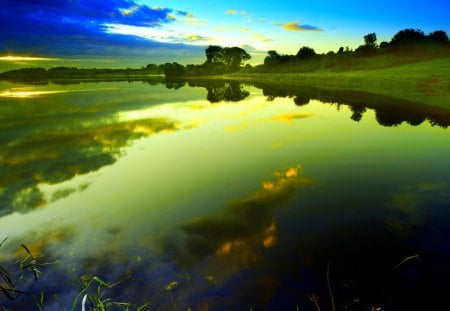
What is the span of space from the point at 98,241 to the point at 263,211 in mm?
5475

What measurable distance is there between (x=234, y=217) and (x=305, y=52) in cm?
14927

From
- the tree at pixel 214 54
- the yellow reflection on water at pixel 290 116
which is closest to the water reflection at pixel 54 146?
the yellow reflection on water at pixel 290 116

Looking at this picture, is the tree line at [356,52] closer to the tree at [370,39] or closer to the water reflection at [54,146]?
the tree at [370,39]

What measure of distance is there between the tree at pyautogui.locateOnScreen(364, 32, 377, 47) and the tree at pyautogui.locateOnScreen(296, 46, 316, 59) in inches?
1029

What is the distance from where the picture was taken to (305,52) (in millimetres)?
148625

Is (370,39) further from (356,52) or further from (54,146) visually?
(54,146)

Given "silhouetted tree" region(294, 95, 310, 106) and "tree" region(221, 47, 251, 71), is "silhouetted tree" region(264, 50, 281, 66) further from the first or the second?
"silhouetted tree" region(294, 95, 310, 106)

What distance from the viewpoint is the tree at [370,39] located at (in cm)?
12057

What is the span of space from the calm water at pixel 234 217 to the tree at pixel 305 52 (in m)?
130

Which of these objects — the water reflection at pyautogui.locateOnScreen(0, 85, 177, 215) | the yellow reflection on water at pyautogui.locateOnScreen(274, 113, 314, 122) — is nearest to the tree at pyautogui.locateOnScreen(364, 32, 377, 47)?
the yellow reflection on water at pyautogui.locateOnScreen(274, 113, 314, 122)

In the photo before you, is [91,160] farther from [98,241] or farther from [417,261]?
[417,261]

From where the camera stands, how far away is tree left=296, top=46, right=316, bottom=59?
146462mm

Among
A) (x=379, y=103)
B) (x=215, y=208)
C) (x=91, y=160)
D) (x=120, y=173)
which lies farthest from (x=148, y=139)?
(x=379, y=103)

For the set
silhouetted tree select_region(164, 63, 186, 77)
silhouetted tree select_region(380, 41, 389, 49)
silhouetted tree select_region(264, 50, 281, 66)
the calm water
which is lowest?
silhouetted tree select_region(164, 63, 186, 77)
